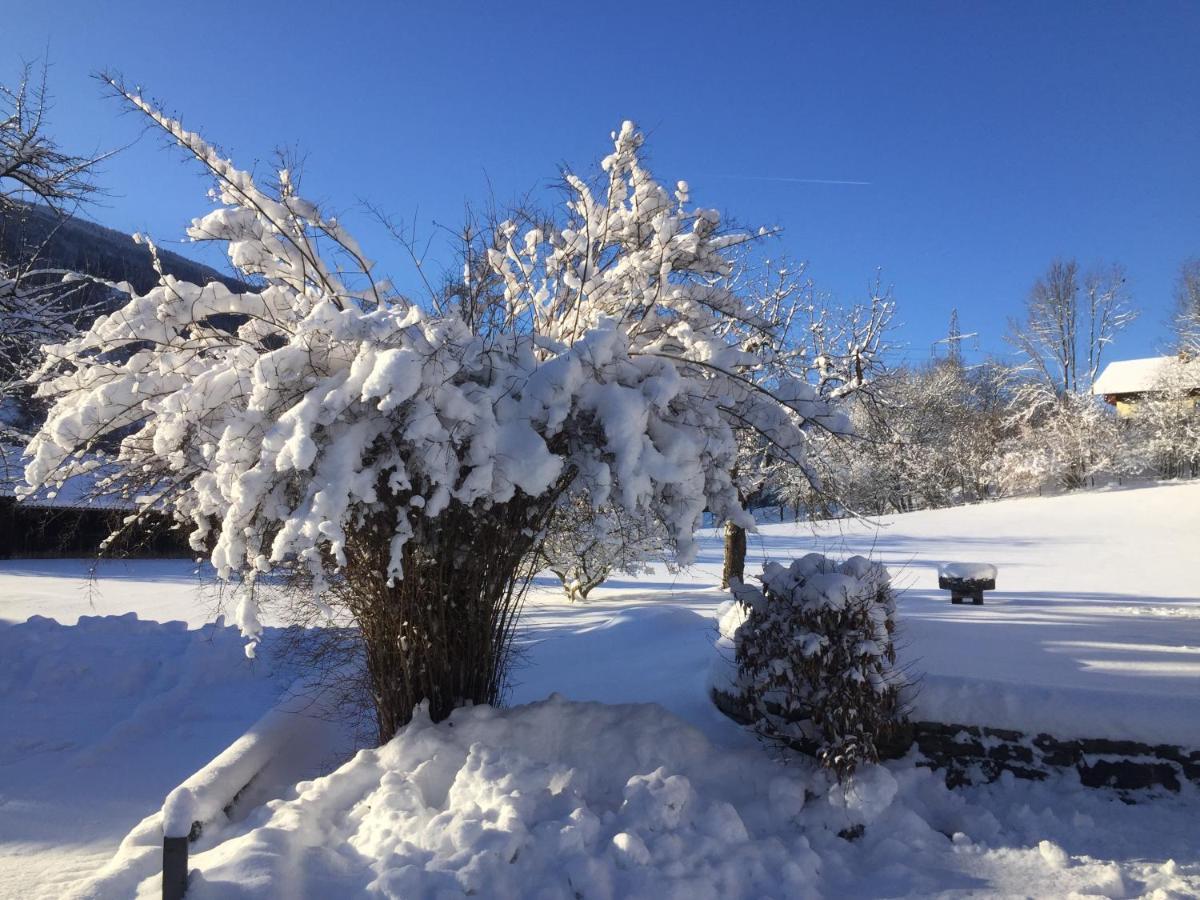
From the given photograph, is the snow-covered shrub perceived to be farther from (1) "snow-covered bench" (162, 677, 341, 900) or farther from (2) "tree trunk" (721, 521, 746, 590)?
(2) "tree trunk" (721, 521, 746, 590)

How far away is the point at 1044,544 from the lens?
22.2 m

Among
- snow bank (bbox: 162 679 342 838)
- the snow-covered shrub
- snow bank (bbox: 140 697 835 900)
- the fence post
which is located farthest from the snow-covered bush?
the fence post

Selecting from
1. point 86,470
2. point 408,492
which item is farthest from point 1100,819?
point 86,470

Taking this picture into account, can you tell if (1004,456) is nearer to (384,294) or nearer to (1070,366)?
(1070,366)

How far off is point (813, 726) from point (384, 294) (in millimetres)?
3540

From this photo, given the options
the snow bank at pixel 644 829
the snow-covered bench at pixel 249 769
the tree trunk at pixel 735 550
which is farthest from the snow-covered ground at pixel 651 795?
the tree trunk at pixel 735 550

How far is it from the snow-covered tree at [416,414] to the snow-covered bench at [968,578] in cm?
561

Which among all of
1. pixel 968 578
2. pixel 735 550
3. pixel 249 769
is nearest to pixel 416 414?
pixel 249 769

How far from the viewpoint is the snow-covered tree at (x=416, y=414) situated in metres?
3.58

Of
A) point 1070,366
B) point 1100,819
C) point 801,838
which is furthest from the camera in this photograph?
point 1070,366

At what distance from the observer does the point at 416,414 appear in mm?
3523

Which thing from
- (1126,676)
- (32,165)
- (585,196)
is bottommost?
(1126,676)

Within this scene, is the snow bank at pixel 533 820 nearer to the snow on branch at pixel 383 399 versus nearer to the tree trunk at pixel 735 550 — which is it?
the snow on branch at pixel 383 399

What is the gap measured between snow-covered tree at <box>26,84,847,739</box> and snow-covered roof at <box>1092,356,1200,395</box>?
3764cm
